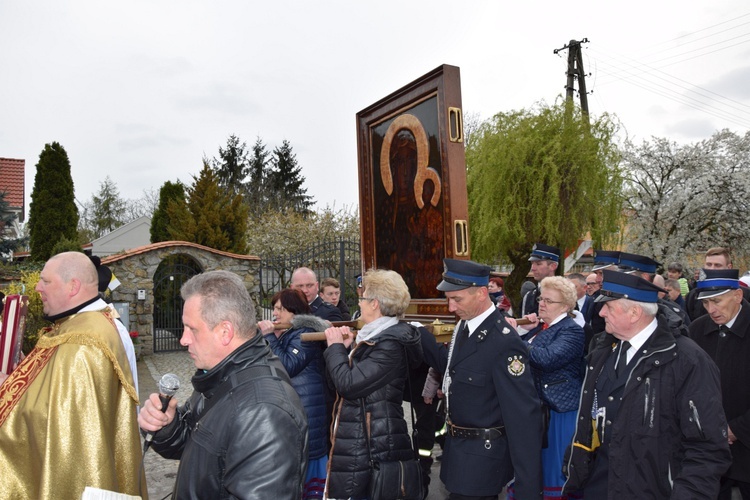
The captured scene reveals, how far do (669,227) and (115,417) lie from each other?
2239 centimetres

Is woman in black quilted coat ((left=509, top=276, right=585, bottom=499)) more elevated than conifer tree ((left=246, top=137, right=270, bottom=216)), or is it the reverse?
conifer tree ((left=246, top=137, right=270, bottom=216))

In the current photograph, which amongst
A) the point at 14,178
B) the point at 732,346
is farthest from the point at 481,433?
the point at 14,178

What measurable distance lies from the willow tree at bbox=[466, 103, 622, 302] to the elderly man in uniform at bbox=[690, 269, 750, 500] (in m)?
12.5

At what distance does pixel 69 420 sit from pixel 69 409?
0.17ft

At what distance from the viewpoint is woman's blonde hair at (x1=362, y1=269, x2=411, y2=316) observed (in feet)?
11.3

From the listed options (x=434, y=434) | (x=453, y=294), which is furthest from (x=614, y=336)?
(x=434, y=434)

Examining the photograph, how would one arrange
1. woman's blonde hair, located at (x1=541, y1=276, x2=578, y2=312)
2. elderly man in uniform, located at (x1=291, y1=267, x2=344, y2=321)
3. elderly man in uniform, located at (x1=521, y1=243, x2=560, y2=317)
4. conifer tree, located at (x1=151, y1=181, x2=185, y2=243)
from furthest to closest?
conifer tree, located at (x1=151, y1=181, x2=185, y2=243) < elderly man in uniform, located at (x1=521, y1=243, x2=560, y2=317) < elderly man in uniform, located at (x1=291, y1=267, x2=344, y2=321) < woman's blonde hair, located at (x1=541, y1=276, x2=578, y2=312)

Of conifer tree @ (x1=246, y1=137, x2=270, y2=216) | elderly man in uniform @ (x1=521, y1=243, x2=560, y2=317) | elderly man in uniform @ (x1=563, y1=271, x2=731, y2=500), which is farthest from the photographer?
conifer tree @ (x1=246, y1=137, x2=270, y2=216)

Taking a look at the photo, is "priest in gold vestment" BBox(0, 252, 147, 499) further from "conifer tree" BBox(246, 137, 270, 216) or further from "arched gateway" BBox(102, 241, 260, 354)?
"conifer tree" BBox(246, 137, 270, 216)

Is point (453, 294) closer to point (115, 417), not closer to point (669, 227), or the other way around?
point (115, 417)

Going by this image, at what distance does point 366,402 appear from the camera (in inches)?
128

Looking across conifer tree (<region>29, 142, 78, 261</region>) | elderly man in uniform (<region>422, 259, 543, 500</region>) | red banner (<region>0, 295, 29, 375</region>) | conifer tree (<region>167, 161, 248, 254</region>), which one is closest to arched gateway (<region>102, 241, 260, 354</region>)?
conifer tree (<region>167, 161, 248, 254</region>)

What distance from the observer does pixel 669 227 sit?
2177cm

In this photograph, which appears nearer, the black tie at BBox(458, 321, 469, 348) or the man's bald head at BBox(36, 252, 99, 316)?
the man's bald head at BBox(36, 252, 99, 316)
